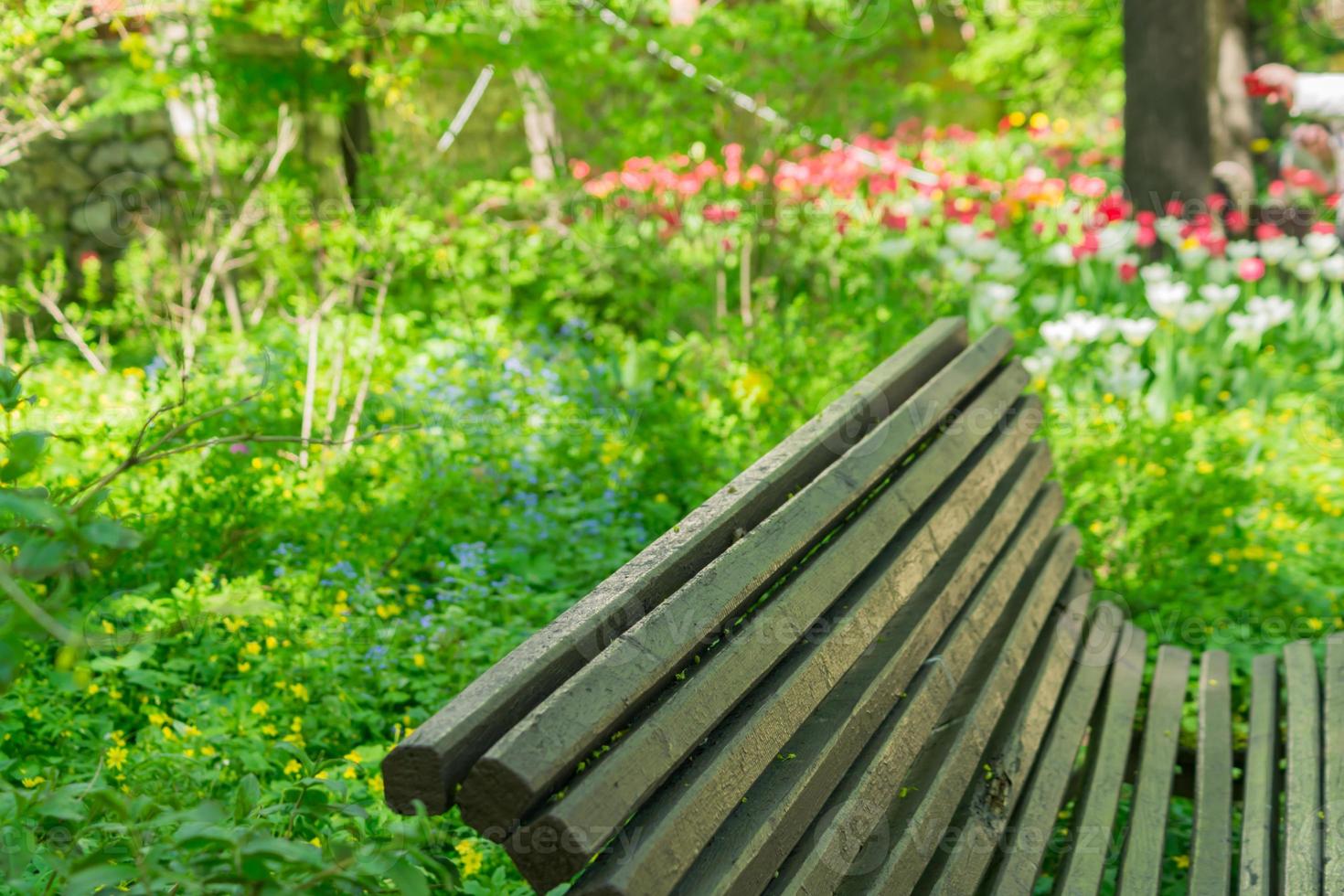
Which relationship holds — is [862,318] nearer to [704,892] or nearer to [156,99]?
[156,99]

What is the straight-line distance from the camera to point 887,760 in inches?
64.9

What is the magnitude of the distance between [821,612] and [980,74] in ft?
35.4

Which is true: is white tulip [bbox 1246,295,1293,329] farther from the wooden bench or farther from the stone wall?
the stone wall

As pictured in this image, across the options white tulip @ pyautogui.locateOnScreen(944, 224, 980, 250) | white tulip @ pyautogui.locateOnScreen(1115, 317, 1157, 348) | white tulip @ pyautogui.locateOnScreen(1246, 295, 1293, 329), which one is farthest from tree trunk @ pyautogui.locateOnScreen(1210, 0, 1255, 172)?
white tulip @ pyautogui.locateOnScreen(1115, 317, 1157, 348)

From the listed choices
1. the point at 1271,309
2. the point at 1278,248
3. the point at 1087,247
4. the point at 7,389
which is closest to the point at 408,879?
the point at 7,389

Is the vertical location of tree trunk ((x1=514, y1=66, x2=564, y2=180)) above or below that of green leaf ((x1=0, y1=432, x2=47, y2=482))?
above

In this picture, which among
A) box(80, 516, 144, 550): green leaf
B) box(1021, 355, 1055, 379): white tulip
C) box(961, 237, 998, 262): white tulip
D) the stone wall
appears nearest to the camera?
box(80, 516, 144, 550): green leaf

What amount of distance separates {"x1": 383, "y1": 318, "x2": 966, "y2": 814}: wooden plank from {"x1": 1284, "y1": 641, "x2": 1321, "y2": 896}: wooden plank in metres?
0.95

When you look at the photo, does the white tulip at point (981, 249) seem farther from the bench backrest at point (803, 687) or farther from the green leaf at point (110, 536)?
the green leaf at point (110, 536)

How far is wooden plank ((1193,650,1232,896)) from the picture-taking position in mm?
2000

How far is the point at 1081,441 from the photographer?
4.03 m

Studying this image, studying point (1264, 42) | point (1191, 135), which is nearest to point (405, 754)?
point (1191, 135)

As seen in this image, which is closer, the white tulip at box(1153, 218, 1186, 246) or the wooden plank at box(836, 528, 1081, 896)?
the wooden plank at box(836, 528, 1081, 896)

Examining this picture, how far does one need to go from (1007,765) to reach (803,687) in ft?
2.17
